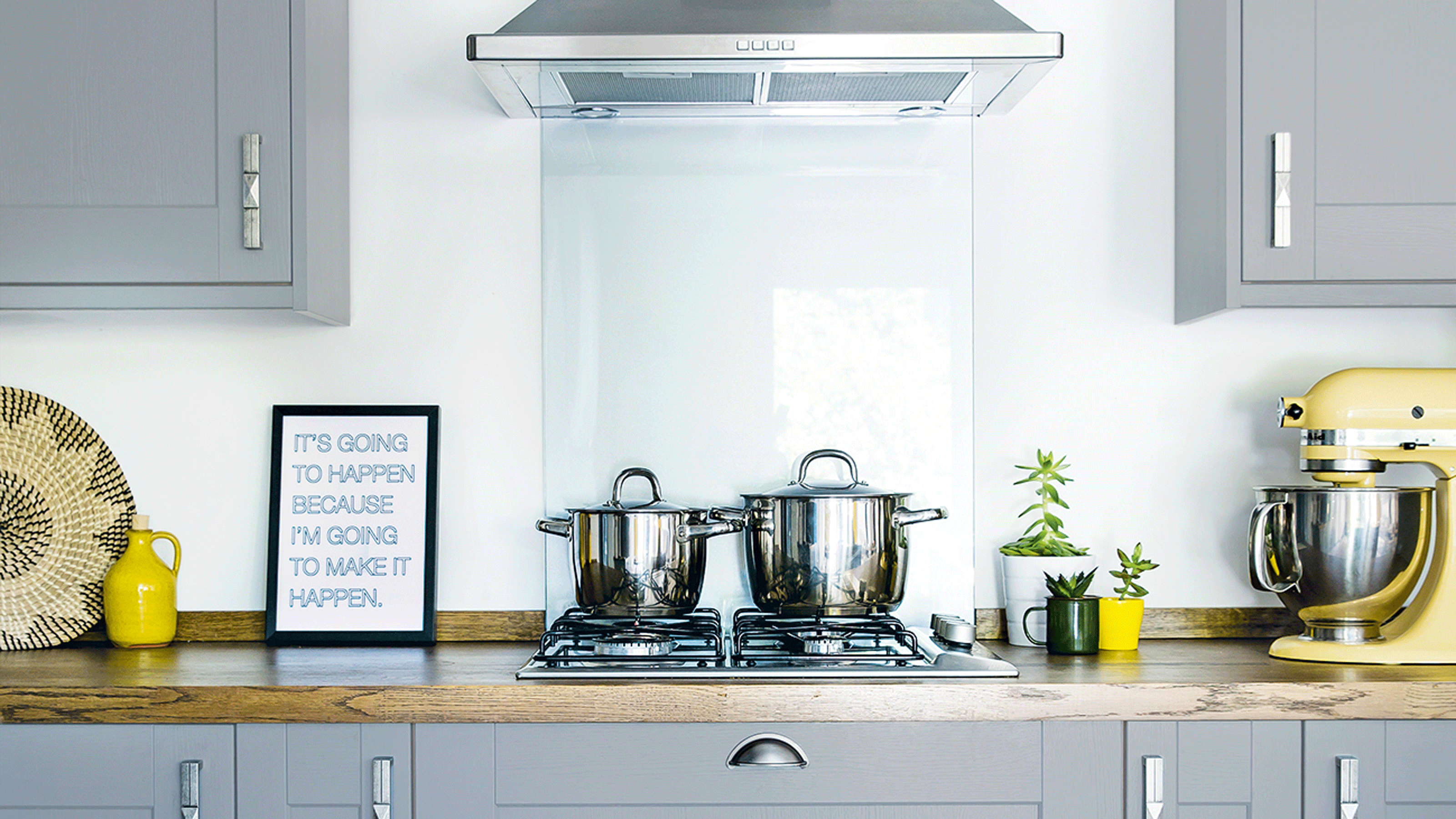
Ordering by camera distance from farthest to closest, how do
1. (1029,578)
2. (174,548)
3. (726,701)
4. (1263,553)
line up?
1. (174,548)
2. (1029,578)
3. (1263,553)
4. (726,701)

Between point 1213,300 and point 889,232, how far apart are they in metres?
0.61

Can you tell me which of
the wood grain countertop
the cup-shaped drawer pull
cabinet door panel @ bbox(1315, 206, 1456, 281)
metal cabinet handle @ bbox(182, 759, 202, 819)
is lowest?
metal cabinet handle @ bbox(182, 759, 202, 819)

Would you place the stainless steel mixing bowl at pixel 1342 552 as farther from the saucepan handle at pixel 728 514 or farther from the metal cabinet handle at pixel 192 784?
the metal cabinet handle at pixel 192 784

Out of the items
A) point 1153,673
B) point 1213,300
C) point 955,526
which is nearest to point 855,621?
point 955,526

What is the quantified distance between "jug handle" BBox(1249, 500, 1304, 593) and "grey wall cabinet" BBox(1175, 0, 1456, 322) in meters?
0.38

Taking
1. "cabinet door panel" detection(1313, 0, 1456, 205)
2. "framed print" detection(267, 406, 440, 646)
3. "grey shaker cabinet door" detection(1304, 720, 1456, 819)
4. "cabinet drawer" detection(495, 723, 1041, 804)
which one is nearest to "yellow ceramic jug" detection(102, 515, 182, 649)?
"framed print" detection(267, 406, 440, 646)

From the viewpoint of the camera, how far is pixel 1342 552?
5.99 ft

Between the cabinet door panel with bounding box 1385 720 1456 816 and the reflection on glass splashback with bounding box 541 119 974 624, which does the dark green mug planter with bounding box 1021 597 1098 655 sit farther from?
the cabinet door panel with bounding box 1385 720 1456 816

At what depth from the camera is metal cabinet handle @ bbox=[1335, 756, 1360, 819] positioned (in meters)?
1.58

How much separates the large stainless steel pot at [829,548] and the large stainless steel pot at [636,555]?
8cm

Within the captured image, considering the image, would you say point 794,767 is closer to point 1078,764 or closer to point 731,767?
point 731,767

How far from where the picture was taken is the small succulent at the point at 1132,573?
6.33 feet

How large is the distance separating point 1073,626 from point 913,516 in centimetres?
34

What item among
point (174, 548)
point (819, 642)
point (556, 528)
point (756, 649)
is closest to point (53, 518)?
point (174, 548)
